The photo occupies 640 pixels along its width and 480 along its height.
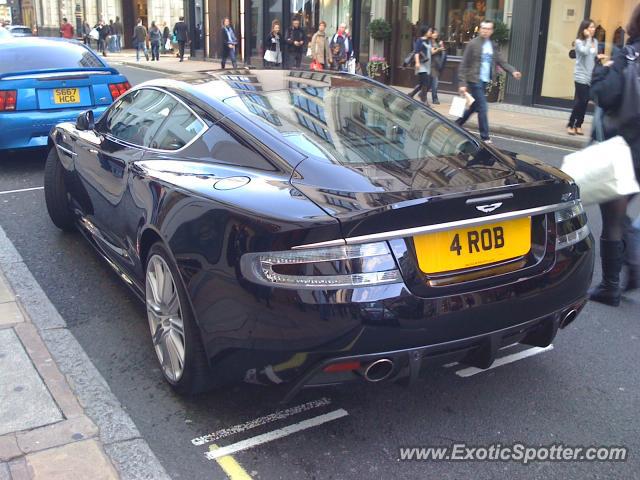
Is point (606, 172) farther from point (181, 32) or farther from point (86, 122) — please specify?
point (181, 32)

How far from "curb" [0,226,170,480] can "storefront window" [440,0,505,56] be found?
14608 millimetres

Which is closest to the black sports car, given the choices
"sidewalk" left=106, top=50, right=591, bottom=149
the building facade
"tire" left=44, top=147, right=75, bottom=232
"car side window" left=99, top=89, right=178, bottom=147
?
"car side window" left=99, top=89, right=178, bottom=147

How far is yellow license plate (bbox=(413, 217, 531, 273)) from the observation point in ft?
8.98

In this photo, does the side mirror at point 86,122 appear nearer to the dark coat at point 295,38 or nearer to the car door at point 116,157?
the car door at point 116,157

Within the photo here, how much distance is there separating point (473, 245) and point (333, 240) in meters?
0.61

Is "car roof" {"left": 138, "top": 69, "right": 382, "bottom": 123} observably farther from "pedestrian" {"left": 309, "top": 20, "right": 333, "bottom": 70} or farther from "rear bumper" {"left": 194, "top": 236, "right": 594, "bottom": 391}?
"pedestrian" {"left": 309, "top": 20, "right": 333, "bottom": 70}

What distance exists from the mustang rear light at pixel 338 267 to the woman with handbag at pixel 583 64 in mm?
10090

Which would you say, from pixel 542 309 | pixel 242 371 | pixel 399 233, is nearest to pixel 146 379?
pixel 242 371

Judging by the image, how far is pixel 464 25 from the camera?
58.6 ft

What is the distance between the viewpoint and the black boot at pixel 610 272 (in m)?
4.52

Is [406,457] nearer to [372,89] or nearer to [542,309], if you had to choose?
[542,309]

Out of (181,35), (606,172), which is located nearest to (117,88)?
(606,172)

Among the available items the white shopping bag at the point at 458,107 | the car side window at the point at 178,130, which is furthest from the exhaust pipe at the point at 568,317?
the white shopping bag at the point at 458,107

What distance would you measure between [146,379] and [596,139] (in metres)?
3.35
